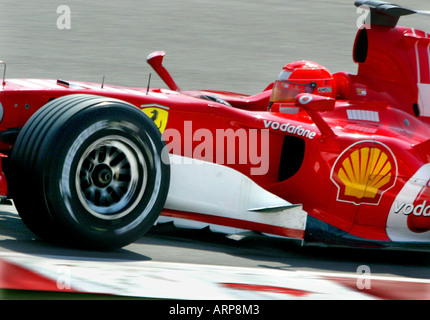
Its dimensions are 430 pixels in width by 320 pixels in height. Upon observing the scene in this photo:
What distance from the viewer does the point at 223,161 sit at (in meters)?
4.83

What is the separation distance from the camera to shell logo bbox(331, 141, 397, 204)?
4918mm

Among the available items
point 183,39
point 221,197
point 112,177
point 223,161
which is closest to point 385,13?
point 223,161

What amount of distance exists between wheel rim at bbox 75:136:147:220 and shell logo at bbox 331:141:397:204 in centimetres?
133

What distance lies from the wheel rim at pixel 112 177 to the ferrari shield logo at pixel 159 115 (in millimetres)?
501

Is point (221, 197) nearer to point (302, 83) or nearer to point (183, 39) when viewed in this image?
point (302, 83)

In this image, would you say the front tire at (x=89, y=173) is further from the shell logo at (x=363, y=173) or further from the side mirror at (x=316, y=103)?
the shell logo at (x=363, y=173)

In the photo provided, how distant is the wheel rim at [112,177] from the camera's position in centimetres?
412

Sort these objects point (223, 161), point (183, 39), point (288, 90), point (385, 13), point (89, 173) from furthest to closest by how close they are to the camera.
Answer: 1. point (183, 39)
2. point (385, 13)
3. point (288, 90)
4. point (223, 161)
5. point (89, 173)

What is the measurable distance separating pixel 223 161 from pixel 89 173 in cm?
99

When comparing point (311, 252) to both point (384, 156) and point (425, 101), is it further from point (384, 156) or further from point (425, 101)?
point (425, 101)

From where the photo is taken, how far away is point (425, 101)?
5652mm

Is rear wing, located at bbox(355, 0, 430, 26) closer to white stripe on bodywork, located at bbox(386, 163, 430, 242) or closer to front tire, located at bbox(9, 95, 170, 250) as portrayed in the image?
white stripe on bodywork, located at bbox(386, 163, 430, 242)

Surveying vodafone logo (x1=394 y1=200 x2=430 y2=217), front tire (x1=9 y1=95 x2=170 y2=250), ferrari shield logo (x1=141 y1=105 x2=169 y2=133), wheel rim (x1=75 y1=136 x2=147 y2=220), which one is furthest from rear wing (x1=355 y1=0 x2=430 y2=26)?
wheel rim (x1=75 y1=136 x2=147 y2=220)

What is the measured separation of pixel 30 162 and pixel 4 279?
1.12 m
